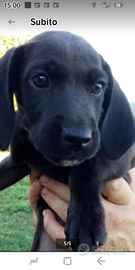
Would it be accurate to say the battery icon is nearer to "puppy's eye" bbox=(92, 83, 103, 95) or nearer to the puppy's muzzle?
"puppy's eye" bbox=(92, 83, 103, 95)

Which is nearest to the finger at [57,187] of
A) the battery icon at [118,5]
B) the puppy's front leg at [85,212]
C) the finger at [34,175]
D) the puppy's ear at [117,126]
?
the finger at [34,175]

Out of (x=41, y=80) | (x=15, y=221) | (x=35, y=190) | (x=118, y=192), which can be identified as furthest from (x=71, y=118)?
(x=15, y=221)

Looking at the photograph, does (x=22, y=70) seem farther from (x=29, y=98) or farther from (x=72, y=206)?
(x=72, y=206)

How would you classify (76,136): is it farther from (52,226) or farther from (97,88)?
(52,226)

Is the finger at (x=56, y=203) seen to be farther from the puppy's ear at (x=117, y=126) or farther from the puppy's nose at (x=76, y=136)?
the puppy's nose at (x=76, y=136)
